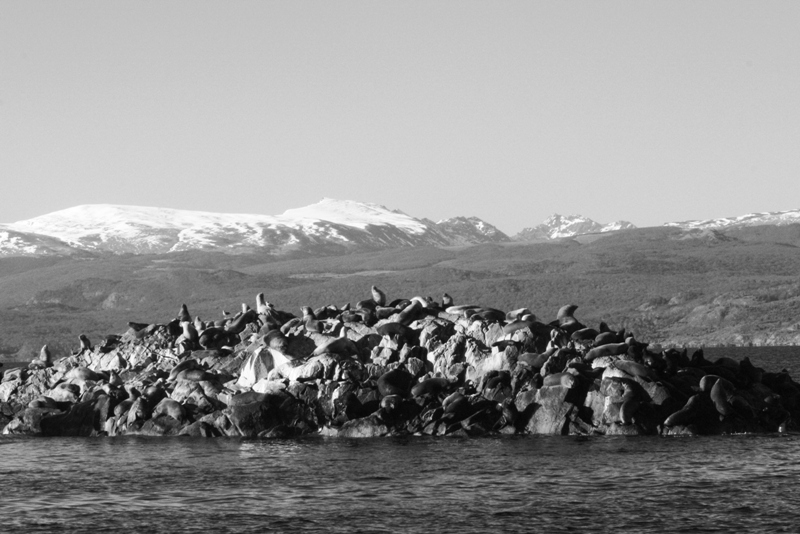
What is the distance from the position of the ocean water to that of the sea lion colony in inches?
76.2

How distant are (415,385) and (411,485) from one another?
1614cm

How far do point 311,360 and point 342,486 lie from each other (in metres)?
18.2

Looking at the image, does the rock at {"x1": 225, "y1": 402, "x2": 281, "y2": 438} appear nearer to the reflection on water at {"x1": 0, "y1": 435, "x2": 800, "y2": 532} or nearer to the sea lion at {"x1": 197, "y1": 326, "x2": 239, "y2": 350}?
the reflection on water at {"x1": 0, "y1": 435, "x2": 800, "y2": 532}

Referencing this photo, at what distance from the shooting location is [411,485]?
45.9m

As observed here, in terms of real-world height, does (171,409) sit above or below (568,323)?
below

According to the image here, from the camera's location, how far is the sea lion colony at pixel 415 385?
58625 millimetres

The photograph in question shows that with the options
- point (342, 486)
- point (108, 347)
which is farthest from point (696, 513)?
point (108, 347)

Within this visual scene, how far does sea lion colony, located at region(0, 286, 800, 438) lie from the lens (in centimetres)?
5862

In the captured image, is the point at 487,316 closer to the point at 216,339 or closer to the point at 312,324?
the point at 312,324

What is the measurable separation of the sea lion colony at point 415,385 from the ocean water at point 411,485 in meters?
1.94

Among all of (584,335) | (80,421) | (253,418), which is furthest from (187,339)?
(584,335)

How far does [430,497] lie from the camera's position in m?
43.7

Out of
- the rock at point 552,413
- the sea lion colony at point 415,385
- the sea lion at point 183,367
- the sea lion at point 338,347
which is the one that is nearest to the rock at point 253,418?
the sea lion colony at point 415,385

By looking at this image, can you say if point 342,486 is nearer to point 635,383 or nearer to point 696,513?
point 696,513
